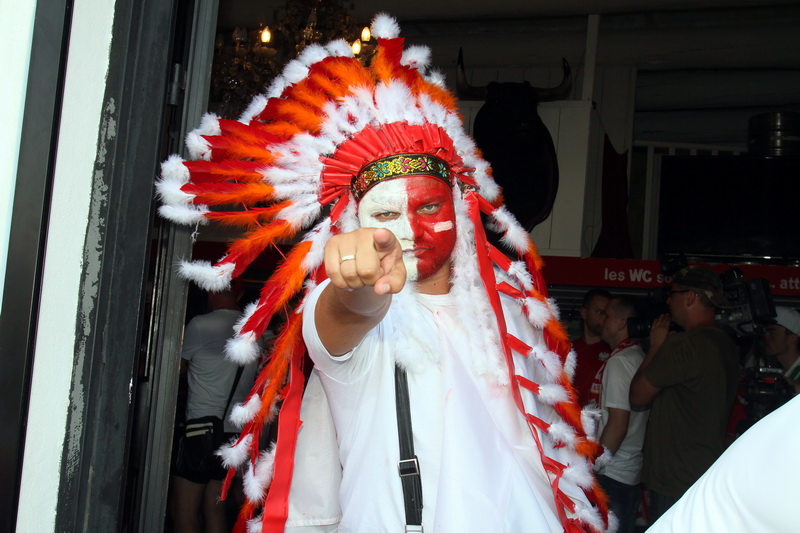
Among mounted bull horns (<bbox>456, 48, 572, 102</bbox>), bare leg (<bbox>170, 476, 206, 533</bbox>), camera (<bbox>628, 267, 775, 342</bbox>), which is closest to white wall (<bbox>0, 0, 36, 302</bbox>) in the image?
bare leg (<bbox>170, 476, 206, 533</bbox>)

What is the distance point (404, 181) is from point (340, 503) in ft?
3.06

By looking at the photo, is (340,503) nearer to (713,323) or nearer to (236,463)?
(236,463)

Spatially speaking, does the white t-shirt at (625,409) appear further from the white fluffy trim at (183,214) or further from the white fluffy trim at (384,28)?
the white fluffy trim at (183,214)

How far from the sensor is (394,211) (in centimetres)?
213

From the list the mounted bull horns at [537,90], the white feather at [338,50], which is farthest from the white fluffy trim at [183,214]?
the mounted bull horns at [537,90]

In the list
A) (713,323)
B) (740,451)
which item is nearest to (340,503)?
(740,451)

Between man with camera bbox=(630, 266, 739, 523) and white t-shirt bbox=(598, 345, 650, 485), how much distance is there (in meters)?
0.16

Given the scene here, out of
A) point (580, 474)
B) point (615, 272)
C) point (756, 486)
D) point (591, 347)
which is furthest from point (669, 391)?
point (756, 486)

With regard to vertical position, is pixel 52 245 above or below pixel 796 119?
below

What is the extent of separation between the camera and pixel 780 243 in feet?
18.7

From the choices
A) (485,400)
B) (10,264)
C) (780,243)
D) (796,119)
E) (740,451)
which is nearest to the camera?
(740,451)

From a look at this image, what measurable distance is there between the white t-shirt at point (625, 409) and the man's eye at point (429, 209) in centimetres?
208

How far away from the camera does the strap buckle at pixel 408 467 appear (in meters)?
1.88

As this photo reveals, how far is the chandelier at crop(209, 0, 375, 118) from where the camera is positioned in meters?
4.31
